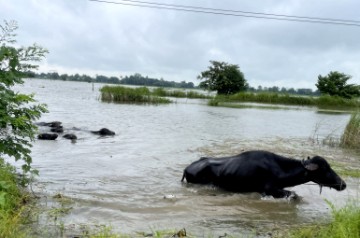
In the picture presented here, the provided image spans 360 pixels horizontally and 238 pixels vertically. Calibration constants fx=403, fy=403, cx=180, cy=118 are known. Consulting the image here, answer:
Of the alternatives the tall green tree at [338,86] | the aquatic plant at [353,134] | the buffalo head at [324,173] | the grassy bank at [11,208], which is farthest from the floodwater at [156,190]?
the tall green tree at [338,86]

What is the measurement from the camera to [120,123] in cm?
2103

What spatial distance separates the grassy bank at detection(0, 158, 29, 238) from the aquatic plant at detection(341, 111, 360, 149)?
11.9 m

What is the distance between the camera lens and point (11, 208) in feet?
17.6

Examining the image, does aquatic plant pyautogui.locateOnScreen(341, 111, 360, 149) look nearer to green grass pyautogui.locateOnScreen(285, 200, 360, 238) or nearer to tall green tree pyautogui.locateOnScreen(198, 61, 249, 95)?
green grass pyautogui.locateOnScreen(285, 200, 360, 238)

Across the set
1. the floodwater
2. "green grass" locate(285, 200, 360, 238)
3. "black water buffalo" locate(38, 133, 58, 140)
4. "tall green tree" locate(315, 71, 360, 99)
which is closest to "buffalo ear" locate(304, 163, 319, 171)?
the floodwater

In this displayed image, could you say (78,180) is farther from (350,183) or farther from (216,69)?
(216,69)

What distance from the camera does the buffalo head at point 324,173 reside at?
291 inches

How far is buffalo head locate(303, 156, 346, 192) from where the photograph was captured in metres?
7.39

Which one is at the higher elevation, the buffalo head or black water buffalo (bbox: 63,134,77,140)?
the buffalo head

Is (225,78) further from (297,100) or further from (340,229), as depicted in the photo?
(340,229)

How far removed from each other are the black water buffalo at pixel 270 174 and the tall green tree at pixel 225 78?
5305cm

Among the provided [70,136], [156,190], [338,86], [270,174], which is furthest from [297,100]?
[156,190]

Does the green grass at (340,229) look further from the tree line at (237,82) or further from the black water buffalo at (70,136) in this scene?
the tree line at (237,82)

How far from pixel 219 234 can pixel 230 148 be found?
28.0 feet
